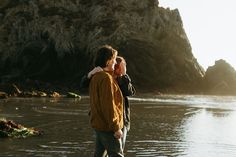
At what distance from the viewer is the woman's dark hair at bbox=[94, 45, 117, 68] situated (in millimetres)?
8352

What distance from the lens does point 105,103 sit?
8094 mm

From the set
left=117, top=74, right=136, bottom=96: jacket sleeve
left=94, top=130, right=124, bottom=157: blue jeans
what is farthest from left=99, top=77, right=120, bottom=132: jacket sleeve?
left=117, top=74, right=136, bottom=96: jacket sleeve

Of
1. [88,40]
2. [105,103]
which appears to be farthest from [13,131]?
[88,40]

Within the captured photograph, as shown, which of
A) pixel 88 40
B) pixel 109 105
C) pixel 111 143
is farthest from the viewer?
pixel 88 40

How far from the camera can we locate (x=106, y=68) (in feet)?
27.8

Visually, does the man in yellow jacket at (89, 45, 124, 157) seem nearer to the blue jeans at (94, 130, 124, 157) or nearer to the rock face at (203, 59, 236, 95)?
the blue jeans at (94, 130, 124, 157)

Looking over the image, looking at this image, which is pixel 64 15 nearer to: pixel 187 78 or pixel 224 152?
pixel 187 78

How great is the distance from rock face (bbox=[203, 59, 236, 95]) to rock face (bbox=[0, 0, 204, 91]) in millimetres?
4186

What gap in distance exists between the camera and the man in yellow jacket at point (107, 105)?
8.08m

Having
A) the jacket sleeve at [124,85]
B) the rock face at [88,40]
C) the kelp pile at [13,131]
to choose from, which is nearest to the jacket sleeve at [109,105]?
the jacket sleeve at [124,85]

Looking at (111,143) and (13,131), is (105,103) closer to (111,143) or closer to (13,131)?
(111,143)

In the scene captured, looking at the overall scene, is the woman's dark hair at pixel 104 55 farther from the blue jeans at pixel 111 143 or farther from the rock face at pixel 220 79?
the rock face at pixel 220 79

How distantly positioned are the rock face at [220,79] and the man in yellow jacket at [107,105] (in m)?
98.2

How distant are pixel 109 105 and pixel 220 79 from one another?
348ft
